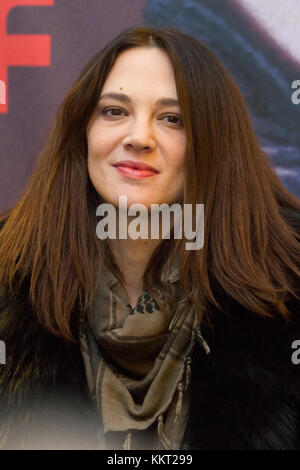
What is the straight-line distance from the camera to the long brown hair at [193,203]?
126 cm

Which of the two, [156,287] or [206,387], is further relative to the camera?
[156,287]

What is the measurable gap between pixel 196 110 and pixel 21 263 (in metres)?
0.53

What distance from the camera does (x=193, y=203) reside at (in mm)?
1300

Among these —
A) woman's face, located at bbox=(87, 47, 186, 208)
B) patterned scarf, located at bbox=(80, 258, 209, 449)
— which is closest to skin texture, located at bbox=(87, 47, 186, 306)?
woman's face, located at bbox=(87, 47, 186, 208)

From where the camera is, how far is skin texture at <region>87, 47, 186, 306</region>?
1.27 m

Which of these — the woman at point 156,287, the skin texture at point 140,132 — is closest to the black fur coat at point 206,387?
the woman at point 156,287

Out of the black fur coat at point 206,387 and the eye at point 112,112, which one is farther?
the eye at point 112,112

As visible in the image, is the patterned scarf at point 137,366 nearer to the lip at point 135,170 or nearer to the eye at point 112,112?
the lip at point 135,170

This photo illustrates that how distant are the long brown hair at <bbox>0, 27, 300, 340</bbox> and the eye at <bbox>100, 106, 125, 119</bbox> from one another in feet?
0.13

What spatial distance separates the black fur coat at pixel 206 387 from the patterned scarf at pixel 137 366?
0.12 ft

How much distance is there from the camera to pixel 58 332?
1277 millimetres

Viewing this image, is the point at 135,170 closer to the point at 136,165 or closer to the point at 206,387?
the point at 136,165

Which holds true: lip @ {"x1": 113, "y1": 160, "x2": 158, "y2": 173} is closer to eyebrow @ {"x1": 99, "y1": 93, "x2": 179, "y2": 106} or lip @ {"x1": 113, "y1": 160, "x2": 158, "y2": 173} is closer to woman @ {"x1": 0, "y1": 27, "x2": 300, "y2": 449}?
woman @ {"x1": 0, "y1": 27, "x2": 300, "y2": 449}

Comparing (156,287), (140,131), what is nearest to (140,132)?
(140,131)
